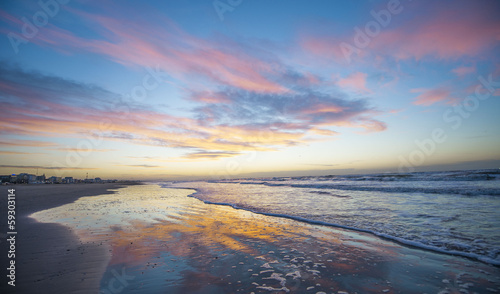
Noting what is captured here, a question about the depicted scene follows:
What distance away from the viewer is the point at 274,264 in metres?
5.58

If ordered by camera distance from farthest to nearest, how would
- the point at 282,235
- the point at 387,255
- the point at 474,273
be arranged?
the point at 282,235, the point at 387,255, the point at 474,273

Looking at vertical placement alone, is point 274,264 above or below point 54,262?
below

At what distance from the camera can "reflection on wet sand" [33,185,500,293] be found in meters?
4.41

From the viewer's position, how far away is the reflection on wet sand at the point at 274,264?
174 inches

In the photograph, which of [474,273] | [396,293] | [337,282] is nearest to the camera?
[396,293]

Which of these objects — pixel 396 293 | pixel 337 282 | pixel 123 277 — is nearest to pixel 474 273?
pixel 396 293

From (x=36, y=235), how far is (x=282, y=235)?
9.24 metres

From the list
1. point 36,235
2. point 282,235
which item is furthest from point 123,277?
point 36,235

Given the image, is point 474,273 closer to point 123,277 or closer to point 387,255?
point 387,255

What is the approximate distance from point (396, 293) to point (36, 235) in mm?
11443

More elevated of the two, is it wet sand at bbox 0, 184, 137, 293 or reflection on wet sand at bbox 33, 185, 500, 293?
wet sand at bbox 0, 184, 137, 293

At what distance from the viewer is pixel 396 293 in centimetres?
411

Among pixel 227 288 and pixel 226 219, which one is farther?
pixel 226 219

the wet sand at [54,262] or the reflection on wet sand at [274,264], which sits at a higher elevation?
the wet sand at [54,262]
